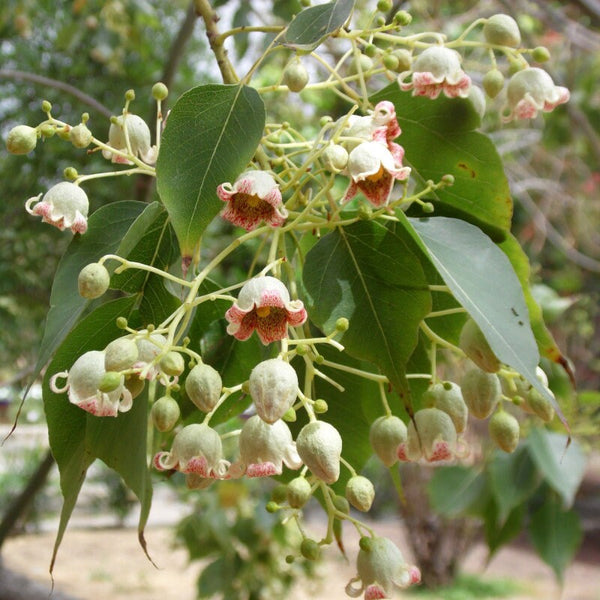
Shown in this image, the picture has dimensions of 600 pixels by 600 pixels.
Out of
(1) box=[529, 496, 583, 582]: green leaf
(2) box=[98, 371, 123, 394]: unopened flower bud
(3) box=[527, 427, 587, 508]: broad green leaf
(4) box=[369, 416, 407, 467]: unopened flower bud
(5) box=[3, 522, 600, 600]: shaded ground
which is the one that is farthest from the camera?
(5) box=[3, 522, 600, 600]: shaded ground

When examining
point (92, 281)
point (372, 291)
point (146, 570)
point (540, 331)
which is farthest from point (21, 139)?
point (146, 570)

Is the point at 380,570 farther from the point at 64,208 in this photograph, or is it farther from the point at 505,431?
the point at 64,208

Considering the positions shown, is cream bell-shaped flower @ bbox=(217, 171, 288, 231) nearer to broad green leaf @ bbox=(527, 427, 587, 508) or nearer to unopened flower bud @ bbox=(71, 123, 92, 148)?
unopened flower bud @ bbox=(71, 123, 92, 148)

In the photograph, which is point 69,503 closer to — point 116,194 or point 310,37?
point 310,37

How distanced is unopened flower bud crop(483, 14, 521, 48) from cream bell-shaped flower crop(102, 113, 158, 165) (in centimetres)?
26

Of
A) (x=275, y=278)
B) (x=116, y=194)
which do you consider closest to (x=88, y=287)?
(x=275, y=278)

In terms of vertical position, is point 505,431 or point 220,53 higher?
point 220,53

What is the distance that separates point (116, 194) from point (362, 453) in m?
1.64

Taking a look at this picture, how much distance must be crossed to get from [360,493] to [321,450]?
56 mm

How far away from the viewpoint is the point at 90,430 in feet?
1.62

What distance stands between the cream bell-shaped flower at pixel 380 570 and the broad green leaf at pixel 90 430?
0.15 m

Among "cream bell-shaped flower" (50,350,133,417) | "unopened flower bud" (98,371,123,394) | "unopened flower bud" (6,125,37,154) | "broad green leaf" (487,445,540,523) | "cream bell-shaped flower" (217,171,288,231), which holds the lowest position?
"broad green leaf" (487,445,540,523)

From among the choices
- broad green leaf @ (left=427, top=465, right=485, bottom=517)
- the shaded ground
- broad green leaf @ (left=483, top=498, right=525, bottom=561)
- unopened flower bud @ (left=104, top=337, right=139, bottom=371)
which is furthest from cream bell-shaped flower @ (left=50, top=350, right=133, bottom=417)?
the shaded ground

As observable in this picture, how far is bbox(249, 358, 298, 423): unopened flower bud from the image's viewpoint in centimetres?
41
